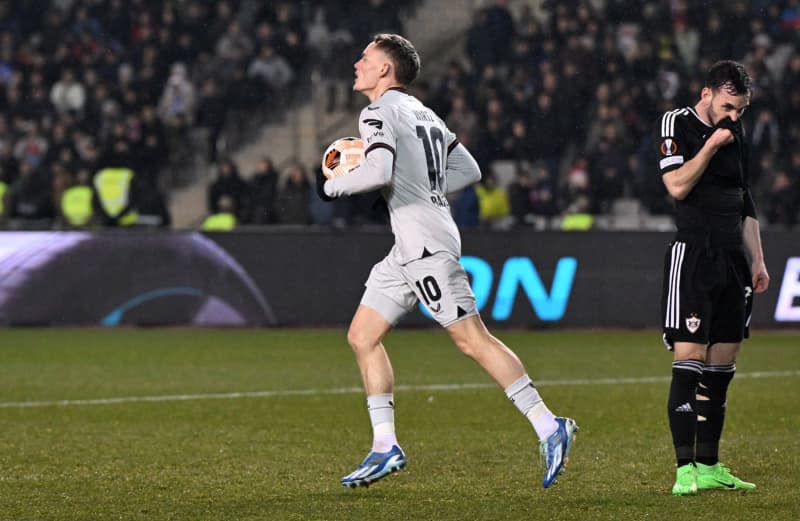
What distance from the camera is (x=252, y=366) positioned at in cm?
1280

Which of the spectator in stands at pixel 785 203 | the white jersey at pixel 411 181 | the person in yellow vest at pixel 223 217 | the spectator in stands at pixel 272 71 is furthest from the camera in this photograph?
the spectator in stands at pixel 272 71

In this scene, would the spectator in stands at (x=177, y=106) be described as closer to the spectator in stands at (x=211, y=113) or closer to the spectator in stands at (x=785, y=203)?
the spectator in stands at (x=211, y=113)

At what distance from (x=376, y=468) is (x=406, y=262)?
93 cm

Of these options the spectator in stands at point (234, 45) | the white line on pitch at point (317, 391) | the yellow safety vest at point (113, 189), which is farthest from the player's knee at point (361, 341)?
the spectator in stands at point (234, 45)

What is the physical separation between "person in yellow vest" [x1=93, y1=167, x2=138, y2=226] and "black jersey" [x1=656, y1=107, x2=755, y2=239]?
12.9 meters

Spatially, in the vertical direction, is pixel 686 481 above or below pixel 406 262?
below

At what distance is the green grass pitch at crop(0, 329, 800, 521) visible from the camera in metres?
6.29

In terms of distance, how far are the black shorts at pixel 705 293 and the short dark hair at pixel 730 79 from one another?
707mm

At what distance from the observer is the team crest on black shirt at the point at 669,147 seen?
649 cm

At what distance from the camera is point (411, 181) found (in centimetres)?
644

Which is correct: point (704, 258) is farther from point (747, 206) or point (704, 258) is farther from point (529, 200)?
point (529, 200)

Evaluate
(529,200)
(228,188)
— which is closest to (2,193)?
(228,188)

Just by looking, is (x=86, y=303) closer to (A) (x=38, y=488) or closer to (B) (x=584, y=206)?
(B) (x=584, y=206)

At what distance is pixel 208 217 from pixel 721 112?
12.9 m
